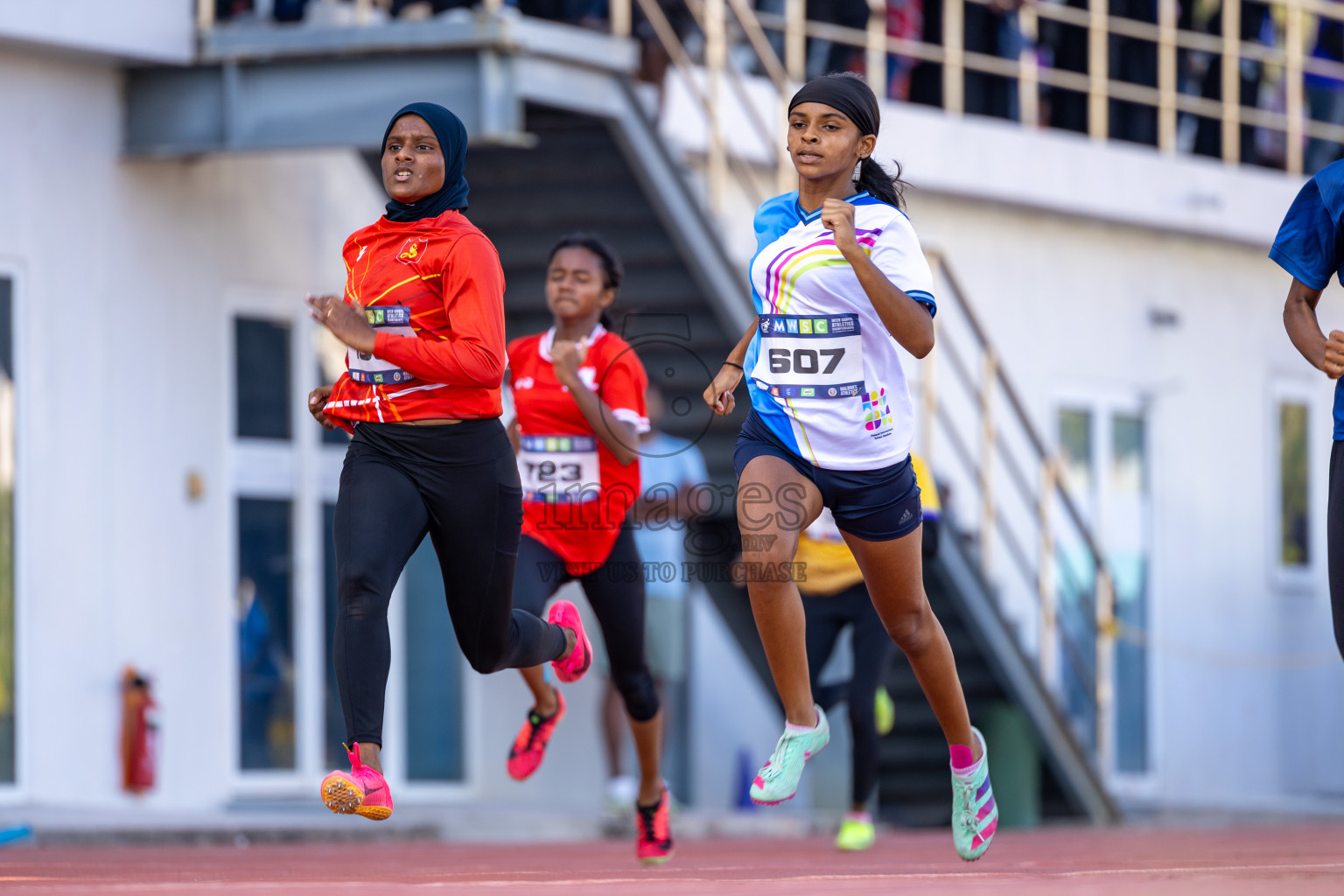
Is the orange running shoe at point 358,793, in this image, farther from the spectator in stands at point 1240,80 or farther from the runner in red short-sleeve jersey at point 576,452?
the spectator in stands at point 1240,80

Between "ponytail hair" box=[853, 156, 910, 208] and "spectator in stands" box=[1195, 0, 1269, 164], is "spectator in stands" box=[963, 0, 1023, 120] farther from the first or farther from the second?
"ponytail hair" box=[853, 156, 910, 208]

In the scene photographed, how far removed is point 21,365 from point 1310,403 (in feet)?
40.4

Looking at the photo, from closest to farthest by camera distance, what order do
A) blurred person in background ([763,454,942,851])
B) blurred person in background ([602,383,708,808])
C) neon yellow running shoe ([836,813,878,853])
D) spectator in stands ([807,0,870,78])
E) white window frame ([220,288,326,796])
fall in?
neon yellow running shoe ([836,813,878,853]), blurred person in background ([763,454,942,851]), blurred person in background ([602,383,708,808]), white window frame ([220,288,326,796]), spectator in stands ([807,0,870,78])

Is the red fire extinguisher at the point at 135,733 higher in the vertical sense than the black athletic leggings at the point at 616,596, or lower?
lower

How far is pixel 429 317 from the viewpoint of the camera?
633 cm

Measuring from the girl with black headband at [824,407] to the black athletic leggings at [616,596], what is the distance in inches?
59.5

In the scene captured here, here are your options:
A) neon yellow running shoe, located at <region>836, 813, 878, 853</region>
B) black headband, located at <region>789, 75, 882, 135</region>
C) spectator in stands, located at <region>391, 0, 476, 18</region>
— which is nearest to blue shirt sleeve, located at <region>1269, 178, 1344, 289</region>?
black headband, located at <region>789, 75, 882, 135</region>

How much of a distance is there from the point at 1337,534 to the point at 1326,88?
599 inches

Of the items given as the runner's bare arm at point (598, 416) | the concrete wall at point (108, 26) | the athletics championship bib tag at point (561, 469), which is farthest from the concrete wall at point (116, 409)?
the runner's bare arm at point (598, 416)

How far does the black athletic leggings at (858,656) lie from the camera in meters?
9.99

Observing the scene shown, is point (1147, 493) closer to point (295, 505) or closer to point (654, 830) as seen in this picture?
point (295, 505)

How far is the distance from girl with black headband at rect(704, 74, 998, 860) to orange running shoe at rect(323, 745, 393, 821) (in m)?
1.00

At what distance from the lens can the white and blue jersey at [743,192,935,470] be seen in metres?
6.22

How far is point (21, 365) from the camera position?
11.9 meters
